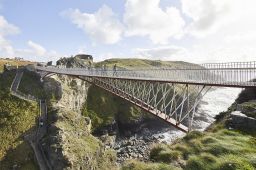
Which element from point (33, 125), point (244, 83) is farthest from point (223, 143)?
point (33, 125)

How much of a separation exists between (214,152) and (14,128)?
155ft

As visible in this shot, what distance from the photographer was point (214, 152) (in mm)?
14023

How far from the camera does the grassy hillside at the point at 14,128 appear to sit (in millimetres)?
47250

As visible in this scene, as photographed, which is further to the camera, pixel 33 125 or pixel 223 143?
pixel 33 125

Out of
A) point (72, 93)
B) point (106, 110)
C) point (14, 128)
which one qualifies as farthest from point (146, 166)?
point (106, 110)

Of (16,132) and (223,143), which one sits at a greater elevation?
(223,143)

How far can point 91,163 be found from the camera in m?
47.6

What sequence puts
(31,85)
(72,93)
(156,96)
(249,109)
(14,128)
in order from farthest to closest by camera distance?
(72,93) → (31,85) → (14,128) → (156,96) → (249,109)

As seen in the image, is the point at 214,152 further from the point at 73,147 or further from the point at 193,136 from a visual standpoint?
the point at 73,147

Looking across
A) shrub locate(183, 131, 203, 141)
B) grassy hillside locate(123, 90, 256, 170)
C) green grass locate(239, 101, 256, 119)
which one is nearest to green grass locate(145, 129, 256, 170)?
grassy hillside locate(123, 90, 256, 170)

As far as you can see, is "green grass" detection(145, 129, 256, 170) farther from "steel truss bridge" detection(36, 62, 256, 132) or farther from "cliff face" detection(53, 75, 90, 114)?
A: "cliff face" detection(53, 75, 90, 114)

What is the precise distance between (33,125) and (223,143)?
46834 mm

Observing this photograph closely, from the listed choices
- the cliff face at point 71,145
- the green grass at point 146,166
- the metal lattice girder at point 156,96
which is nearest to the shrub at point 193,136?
the green grass at point 146,166

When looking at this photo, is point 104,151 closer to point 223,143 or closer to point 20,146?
point 20,146
